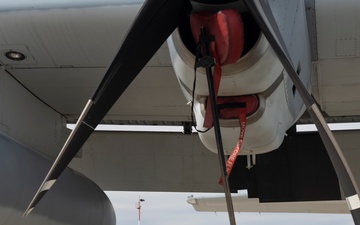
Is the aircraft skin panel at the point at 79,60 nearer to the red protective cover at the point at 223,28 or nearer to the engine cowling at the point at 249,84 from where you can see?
the engine cowling at the point at 249,84

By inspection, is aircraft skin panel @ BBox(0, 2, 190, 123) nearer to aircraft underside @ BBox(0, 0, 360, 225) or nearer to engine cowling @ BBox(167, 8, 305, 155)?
aircraft underside @ BBox(0, 0, 360, 225)

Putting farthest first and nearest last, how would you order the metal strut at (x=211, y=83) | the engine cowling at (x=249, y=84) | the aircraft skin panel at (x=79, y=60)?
the aircraft skin panel at (x=79, y=60)
the engine cowling at (x=249, y=84)
the metal strut at (x=211, y=83)

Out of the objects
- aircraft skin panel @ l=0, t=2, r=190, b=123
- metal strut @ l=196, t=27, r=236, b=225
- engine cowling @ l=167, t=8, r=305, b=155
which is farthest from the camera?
aircraft skin panel @ l=0, t=2, r=190, b=123

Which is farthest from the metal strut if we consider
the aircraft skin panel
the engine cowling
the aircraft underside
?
the aircraft skin panel

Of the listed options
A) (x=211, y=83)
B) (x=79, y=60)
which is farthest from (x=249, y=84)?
(x=79, y=60)

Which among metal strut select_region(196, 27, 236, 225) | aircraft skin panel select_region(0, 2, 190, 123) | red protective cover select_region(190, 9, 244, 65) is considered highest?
aircraft skin panel select_region(0, 2, 190, 123)

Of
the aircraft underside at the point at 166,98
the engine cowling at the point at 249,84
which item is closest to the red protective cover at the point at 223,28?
the aircraft underside at the point at 166,98

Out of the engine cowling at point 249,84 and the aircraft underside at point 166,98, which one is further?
the engine cowling at point 249,84

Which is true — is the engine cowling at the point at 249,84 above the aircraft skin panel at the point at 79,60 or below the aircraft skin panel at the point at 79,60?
below

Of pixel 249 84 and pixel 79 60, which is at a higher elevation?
pixel 79 60

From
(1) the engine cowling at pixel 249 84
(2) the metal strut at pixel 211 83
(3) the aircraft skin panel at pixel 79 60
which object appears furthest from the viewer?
(3) the aircraft skin panel at pixel 79 60

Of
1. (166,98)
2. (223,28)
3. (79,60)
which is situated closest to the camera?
(223,28)

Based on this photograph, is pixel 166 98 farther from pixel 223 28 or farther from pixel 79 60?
pixel 223 28

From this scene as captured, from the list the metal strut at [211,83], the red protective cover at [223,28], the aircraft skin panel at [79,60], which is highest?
the aircraft skin panel at [79,60]
